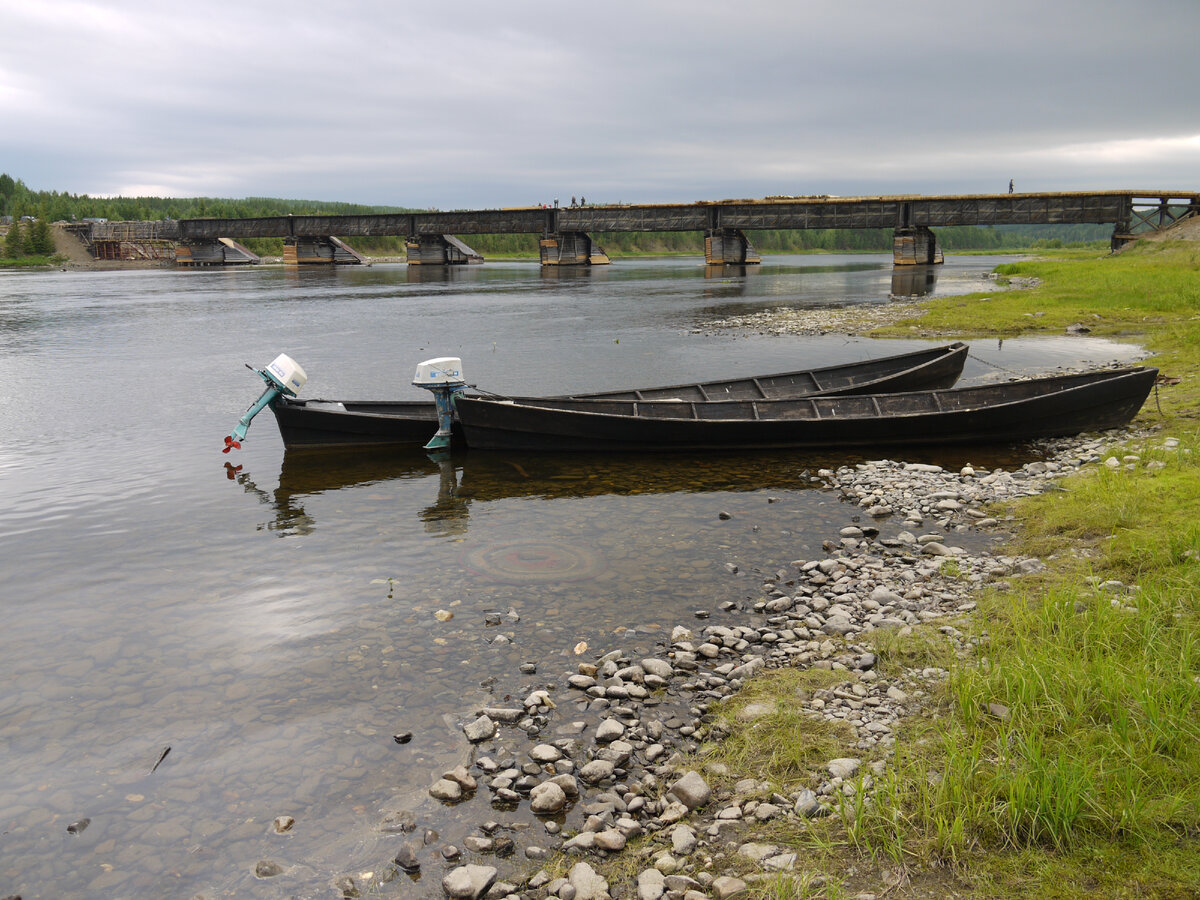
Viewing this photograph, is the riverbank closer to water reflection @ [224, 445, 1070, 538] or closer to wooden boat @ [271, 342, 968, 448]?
water reflection @ [224, 445, 1070, 538]

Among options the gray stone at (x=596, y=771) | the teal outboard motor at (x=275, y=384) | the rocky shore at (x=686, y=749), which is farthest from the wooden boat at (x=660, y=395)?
the gray stone at (x=596, y=771)

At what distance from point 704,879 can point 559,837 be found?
122 cm

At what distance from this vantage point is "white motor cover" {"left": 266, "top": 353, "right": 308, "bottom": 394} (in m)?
18.2

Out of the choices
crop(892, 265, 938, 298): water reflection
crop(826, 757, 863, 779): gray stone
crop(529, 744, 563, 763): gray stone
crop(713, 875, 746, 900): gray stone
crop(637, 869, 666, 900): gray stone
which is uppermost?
crop(892, 265, 938, 298): water reflection

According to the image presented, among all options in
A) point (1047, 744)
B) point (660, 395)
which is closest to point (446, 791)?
point (1047, 744)

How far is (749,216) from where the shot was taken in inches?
4296

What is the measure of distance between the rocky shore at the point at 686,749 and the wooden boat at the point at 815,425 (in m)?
6.56

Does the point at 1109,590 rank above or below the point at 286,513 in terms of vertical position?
above

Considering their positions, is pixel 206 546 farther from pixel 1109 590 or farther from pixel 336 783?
pixel 1109 590

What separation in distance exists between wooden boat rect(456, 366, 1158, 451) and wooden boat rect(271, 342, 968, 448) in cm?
166

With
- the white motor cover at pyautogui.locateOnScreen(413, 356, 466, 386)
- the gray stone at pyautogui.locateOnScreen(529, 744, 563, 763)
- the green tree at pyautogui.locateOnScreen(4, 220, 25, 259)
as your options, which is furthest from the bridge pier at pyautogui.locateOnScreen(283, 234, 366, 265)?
the gray stone at pyautogui.locateOnScreen(529, 744, 563, 763)

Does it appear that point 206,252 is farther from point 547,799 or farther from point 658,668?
point 547,799

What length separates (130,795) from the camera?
691cm

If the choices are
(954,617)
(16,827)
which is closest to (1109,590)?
(954,617)
